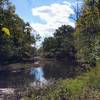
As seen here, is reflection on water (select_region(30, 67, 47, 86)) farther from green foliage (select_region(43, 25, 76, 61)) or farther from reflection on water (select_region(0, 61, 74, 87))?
green foliage (select_region(43, 25, 76, 61))

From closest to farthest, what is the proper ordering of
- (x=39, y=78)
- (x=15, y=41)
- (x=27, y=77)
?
1. (x=39, y=78)
2. (x=27, y=77)
3. (x=15, y=41)

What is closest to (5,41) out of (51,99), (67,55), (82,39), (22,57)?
(22,57)

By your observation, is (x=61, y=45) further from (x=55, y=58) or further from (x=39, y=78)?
(x=39, y=78)

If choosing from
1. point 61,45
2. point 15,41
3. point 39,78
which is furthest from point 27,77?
point 61,45

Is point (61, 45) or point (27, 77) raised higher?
point (61, 45)

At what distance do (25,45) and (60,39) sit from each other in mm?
28570

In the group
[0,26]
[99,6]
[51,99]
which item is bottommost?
[51,99]

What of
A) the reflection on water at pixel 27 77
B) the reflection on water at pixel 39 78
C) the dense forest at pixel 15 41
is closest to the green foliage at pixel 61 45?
the dense forest at pixel 15 41

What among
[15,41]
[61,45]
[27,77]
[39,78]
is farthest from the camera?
[61,45]

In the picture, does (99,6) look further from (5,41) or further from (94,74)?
(5,41)

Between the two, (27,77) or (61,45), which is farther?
(61,45)

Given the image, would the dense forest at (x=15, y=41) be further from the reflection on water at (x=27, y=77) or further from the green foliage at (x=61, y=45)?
the reflection on water at (x=27, y=77)

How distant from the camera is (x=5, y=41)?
74.2 metres

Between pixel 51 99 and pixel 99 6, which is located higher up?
pixel 99 6
